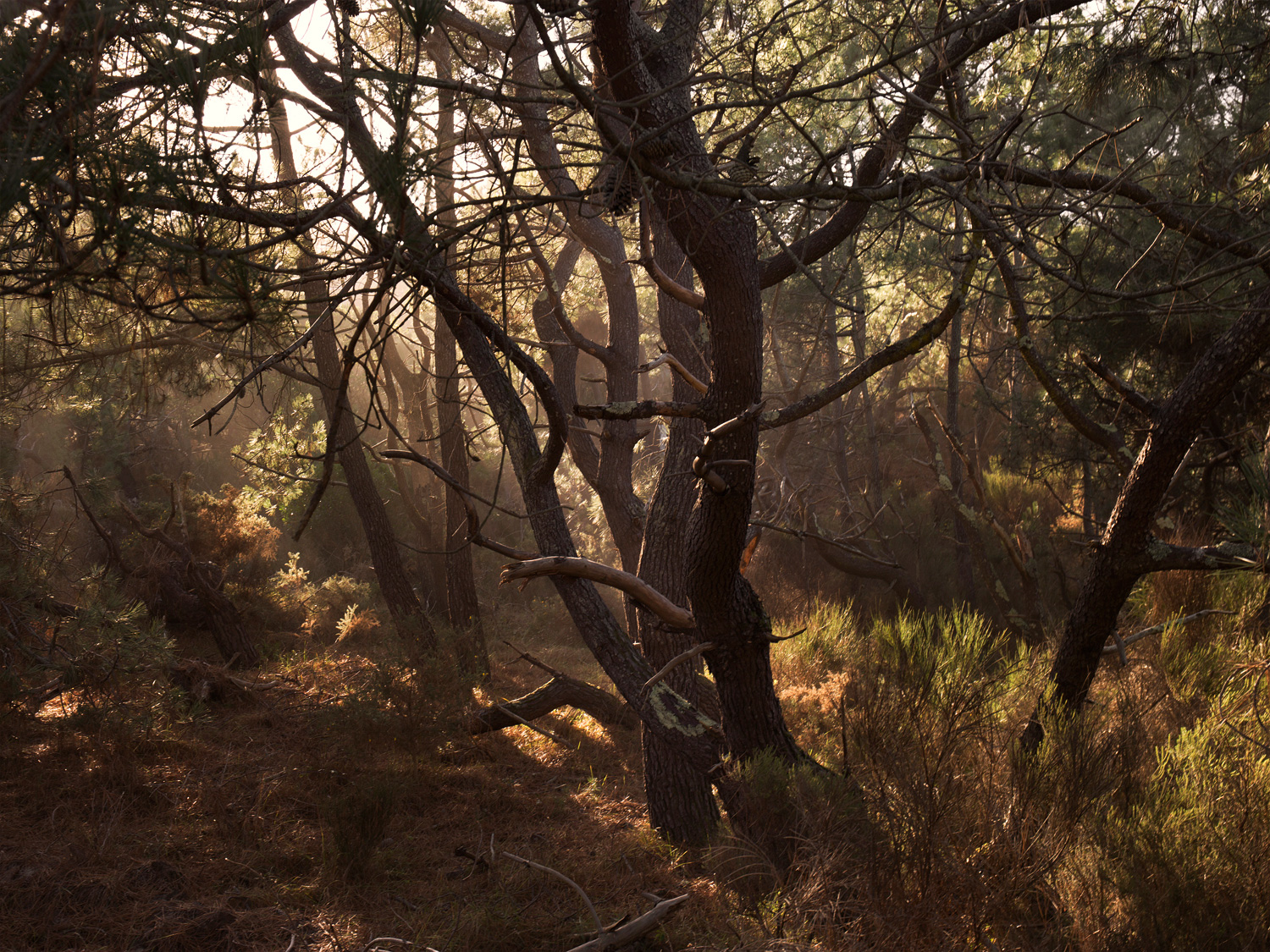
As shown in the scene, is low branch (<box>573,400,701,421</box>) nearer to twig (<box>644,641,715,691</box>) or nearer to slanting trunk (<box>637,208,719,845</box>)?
twig (<box>644,641,715,691</box>)

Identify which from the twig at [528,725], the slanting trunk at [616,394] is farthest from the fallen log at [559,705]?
the slanting trunk at [616,394]

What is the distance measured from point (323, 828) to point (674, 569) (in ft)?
8.67

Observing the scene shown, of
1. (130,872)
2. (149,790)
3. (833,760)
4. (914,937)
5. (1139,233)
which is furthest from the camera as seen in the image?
(1139,233)

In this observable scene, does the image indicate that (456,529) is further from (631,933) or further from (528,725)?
(631,933)

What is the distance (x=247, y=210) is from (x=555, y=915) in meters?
3.29

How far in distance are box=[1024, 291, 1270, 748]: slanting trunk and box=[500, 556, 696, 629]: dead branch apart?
180 centimetres

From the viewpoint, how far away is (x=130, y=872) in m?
4.06

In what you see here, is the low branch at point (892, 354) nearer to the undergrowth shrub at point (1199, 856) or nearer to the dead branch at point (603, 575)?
the dead branch at point (603, 575)

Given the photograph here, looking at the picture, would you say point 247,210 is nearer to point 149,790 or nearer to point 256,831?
point 256,831

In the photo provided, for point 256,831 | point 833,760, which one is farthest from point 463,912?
point 833,760

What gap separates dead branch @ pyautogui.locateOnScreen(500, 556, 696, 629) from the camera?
334 centimetres

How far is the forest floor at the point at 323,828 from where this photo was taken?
3.63 m

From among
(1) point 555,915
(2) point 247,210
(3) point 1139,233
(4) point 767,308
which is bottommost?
(1) point 555,915

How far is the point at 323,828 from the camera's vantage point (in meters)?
4.67
